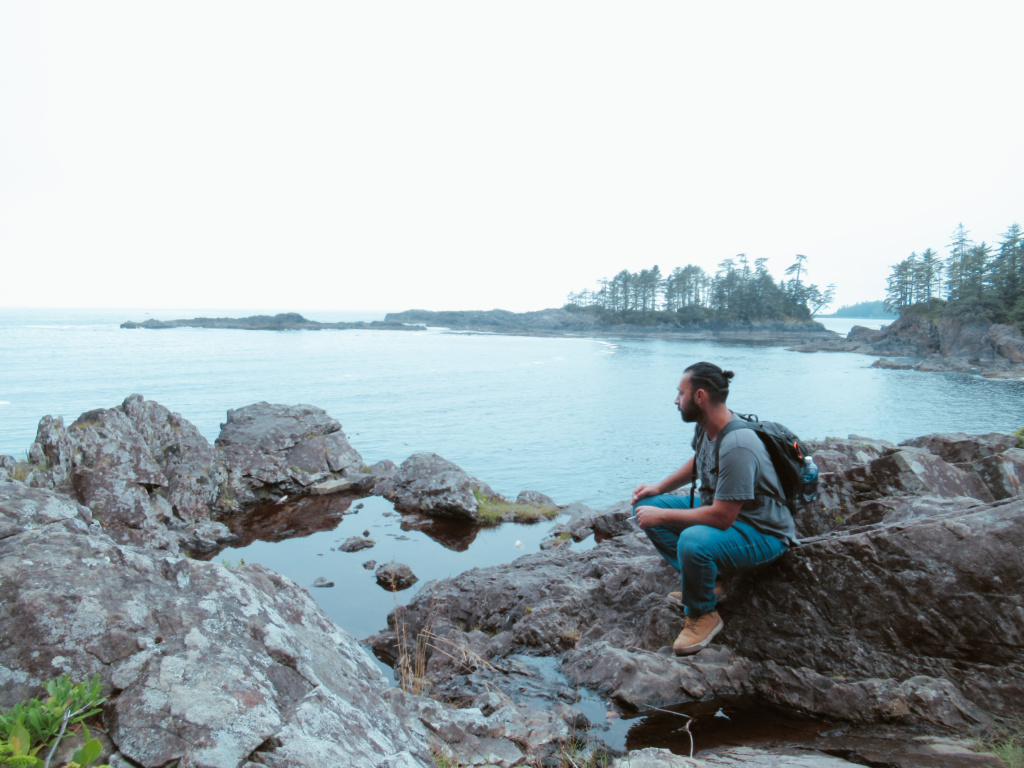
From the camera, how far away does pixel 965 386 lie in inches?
2217

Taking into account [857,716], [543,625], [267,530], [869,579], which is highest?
[869,579]

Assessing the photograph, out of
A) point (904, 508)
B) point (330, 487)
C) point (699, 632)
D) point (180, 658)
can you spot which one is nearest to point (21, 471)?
point (330, 487)

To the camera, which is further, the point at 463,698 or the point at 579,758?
the point at 463,698

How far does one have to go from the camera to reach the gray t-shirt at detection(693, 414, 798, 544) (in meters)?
4.46

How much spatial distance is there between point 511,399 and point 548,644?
4086 centimetres

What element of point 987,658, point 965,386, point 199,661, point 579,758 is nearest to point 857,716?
point 987,658

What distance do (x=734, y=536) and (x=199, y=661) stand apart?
389 centimetres

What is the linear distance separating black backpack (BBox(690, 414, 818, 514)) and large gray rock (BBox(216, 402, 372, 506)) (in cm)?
1680

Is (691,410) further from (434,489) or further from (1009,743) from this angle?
(434,489)

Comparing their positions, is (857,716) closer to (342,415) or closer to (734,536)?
(734,536)

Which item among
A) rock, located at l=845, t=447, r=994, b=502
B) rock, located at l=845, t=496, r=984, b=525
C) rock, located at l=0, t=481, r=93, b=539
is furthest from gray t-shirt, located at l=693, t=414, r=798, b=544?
rock, located at l=0, t=481, r=93, b=539

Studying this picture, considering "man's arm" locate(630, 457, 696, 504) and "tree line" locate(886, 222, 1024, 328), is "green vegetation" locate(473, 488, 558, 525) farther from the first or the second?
"tree line" locate(886, 222, 1024, 328)

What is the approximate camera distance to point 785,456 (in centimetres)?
462

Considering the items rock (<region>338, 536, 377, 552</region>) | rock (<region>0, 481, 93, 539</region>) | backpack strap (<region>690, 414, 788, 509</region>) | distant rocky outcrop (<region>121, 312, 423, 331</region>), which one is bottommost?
rock (<region>338, 536, 377, 552</region>)
